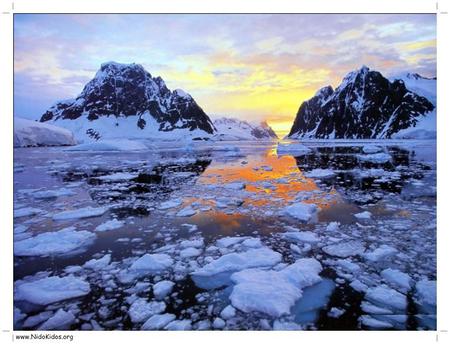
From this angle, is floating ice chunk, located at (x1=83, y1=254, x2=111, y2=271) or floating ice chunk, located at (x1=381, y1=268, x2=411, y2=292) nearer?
floating ice chunk, located at (x1=381, y1=268, x2=411, y2=292)

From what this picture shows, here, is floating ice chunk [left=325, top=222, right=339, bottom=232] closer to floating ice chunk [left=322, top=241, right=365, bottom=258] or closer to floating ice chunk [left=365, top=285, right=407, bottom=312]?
floating ice chunk [left=322, top=241, right=365, bottom=258]

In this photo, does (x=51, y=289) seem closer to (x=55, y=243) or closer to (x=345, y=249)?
(x=55, y=243)

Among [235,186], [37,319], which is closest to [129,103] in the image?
[235,186]

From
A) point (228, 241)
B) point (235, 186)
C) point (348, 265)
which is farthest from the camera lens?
point (235, 186)

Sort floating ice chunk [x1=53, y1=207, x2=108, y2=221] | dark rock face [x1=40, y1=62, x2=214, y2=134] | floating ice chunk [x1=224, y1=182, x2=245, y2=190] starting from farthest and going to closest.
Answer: dark rock face [x1=40, y1=62, x2=214, y2=134] → floating ice chunk [x1=224, y1=182, x2=245, y2=190] → floating ice chunk [x1=53, y1=207, x2=108, y2=221]

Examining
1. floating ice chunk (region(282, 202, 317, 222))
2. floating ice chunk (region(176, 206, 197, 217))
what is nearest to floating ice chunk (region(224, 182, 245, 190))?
floating ice chunk (region(176, 206, 197, 217))
